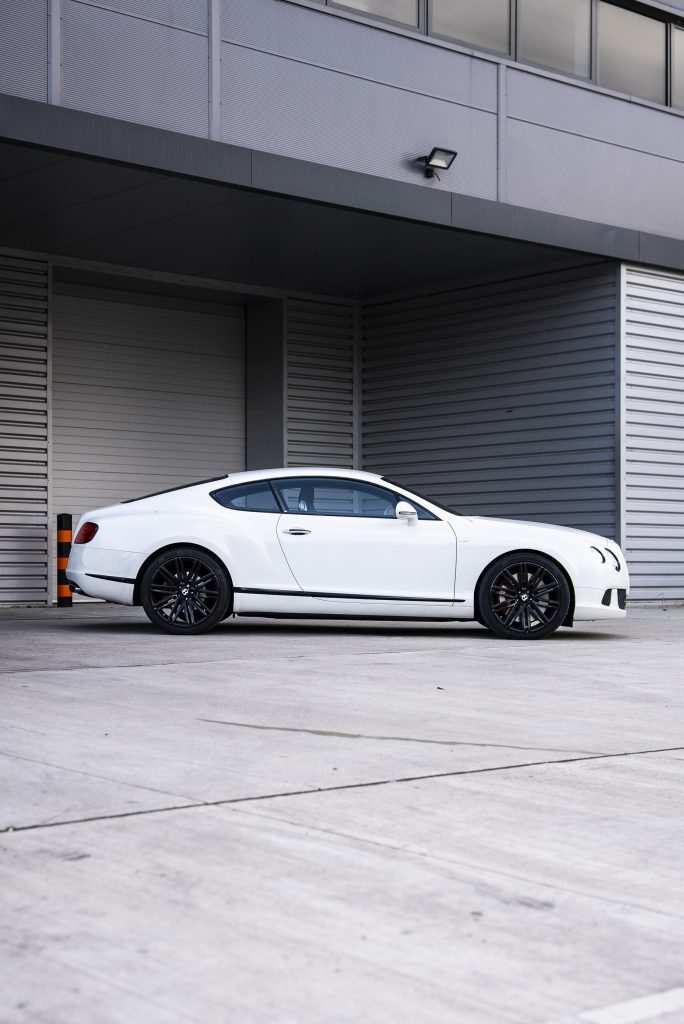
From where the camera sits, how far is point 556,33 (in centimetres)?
1745

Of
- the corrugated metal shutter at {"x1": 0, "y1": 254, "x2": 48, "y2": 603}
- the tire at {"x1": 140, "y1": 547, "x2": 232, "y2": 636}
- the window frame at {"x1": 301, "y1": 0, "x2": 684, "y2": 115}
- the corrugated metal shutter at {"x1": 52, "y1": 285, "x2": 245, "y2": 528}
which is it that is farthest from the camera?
the corrugated metal shutter at {"x1": 52, "y1": 285, "x2": 245, "y2": 528}

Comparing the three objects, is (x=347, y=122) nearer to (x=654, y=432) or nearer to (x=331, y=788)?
(x=654, y=432)

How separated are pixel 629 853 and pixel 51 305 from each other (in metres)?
14.1

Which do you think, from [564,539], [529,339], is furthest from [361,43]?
[564,539]

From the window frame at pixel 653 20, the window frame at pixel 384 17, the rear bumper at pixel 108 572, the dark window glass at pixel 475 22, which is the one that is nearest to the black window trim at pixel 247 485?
the rear bumper at pixel 108 572

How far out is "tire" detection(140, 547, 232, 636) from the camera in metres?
11.6

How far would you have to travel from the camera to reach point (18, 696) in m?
7.36

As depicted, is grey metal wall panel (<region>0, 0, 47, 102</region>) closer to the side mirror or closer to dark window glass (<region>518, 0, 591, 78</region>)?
the side mirror

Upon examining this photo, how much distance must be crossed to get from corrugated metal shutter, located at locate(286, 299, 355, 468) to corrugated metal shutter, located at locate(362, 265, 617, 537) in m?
0.30

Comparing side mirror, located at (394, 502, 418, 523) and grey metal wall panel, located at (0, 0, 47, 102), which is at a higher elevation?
grey metal wall panel, located at (0, 0, 47, 102)

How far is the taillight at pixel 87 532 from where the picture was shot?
11742mm

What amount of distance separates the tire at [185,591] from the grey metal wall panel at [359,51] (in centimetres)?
583

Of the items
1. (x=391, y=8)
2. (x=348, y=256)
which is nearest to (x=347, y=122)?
(x=391, y=8)

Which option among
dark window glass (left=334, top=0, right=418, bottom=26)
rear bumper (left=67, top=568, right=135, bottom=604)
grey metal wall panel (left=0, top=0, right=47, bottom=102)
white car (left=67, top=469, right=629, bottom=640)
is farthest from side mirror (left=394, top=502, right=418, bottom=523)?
dark window glass (left=334, top=0, right=418, bottom=26)
